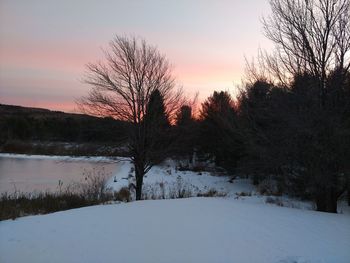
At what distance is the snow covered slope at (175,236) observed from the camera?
236 inches

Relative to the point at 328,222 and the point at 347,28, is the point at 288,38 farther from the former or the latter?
the point at 328,222

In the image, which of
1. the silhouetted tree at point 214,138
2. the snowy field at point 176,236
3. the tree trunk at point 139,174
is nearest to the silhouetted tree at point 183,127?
the tree trunk at point 139,174

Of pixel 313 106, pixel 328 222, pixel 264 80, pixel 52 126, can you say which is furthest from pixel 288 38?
pixel 52 126

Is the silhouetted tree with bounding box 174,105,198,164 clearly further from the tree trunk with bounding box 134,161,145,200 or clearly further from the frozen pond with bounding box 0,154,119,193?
the frozen pond with bounding box 0,154,119,193

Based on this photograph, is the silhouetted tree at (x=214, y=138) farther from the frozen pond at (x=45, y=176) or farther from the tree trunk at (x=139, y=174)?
the tree trunk at (x=139, y=174)

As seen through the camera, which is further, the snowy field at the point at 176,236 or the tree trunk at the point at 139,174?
the tree trunk at the point at 139,174

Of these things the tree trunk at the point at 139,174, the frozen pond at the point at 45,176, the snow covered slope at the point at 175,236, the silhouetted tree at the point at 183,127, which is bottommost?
the frozen pond at the point at 45,176

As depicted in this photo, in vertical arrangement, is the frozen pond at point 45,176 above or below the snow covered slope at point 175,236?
below

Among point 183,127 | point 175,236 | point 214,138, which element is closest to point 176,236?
point 175,236

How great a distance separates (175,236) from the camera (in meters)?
6.80

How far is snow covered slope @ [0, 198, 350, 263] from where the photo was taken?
5988 millimetres

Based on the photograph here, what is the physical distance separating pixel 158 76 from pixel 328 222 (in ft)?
33.4

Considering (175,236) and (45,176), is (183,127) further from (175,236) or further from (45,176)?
(45,176)

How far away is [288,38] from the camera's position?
12234 millimetres
